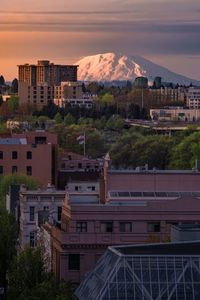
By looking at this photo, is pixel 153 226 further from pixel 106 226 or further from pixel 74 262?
pixel 74 262

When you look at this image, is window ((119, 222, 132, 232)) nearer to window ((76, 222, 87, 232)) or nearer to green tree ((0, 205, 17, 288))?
window ((76, 222, 87, 232))

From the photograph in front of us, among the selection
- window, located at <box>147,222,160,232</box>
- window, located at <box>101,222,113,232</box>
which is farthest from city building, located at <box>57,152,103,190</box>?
window, located at <box>101,222,113,232</box>

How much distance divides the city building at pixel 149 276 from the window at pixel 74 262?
12.6m

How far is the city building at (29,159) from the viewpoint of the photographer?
4906 inches

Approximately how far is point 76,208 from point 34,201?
20.0 meters

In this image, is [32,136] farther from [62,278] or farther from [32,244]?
[62,278]

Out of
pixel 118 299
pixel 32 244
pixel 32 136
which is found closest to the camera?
pixel 118 299

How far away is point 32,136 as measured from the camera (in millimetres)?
135875

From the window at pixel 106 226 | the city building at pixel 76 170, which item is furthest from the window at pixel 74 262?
the city building at pixel 76 170

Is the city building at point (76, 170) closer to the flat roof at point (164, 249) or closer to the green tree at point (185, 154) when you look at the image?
the green tree at point (185, 154)

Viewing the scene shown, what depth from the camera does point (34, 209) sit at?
255 feet

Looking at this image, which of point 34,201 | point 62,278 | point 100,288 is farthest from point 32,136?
point 100,288

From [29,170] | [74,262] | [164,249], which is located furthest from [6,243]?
[29,170]

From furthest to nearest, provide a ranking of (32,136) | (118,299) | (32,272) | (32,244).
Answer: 1. (32,136)
2. (32,244)
3. (32,272)
4. (118,299)
